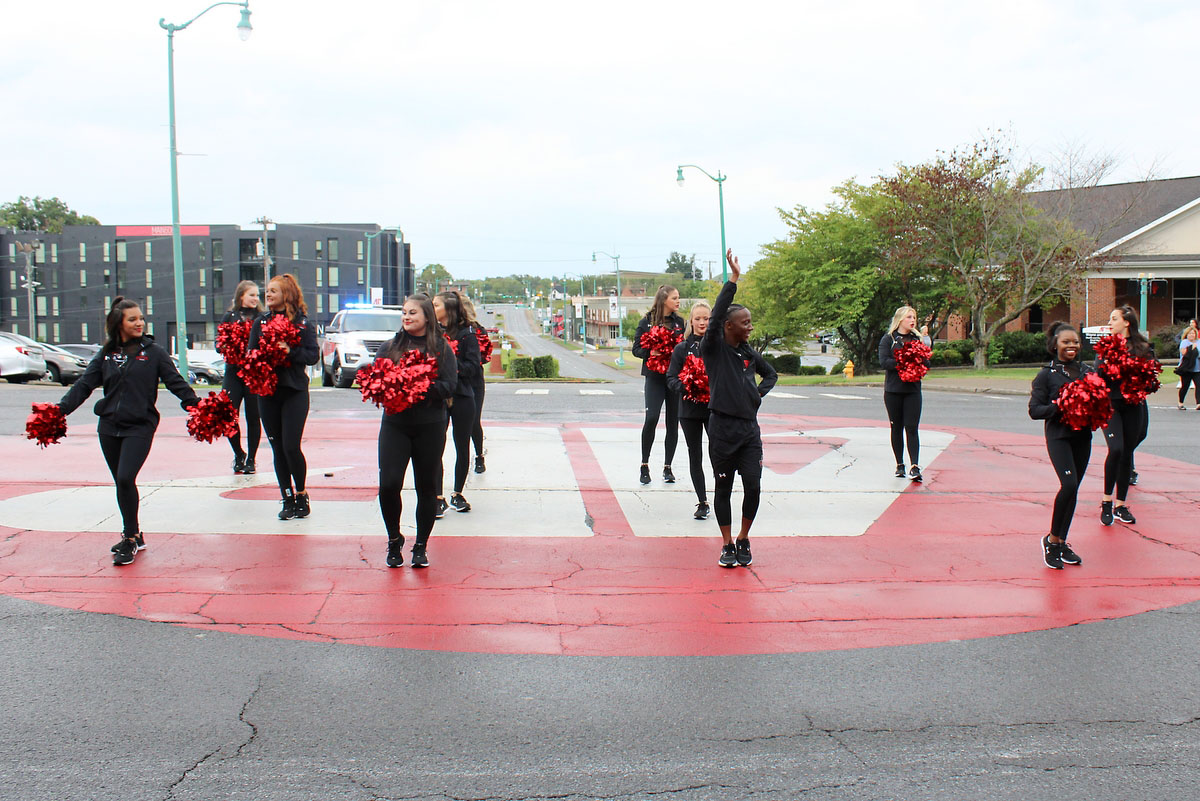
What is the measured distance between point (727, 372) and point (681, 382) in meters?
1.17

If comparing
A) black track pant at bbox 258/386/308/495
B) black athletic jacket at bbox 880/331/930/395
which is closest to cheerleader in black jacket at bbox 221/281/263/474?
black track pant at bbox 258/386/308/495

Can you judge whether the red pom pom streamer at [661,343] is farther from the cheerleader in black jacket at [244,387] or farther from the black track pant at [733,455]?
the cheerleader in black jacket at [244,387]

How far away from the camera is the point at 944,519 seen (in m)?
8.34

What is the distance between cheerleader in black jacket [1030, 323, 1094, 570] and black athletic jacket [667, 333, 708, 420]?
2419mm

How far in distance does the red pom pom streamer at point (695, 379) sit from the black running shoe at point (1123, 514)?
12.3ft

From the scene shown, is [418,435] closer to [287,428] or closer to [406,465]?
[406,465]

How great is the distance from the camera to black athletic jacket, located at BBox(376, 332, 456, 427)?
6.19 meters

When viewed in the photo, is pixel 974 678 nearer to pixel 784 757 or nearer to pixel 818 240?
pixel 784 757

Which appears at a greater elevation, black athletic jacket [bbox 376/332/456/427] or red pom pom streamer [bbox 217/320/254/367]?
red pom pom streamer [bbox 217/320/254/367]

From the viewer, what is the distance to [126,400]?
6445 mm

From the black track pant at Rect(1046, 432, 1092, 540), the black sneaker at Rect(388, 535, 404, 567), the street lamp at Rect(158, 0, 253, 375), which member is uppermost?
the street lamp at Rect(158, 0, 253, 375)

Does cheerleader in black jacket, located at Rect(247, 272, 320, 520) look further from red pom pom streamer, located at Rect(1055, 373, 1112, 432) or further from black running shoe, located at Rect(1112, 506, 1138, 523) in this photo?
black running shoe, located at Rect(1112, 506, 1138, 523)

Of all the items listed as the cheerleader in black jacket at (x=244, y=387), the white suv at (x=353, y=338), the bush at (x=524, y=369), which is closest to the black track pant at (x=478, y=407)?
the cheerleader in black jacket at (x=244, y=387)

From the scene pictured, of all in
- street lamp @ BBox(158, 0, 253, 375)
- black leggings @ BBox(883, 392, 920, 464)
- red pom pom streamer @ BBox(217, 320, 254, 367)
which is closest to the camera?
red pom pom streamer @ BBox(217, 320, 254, 367)
